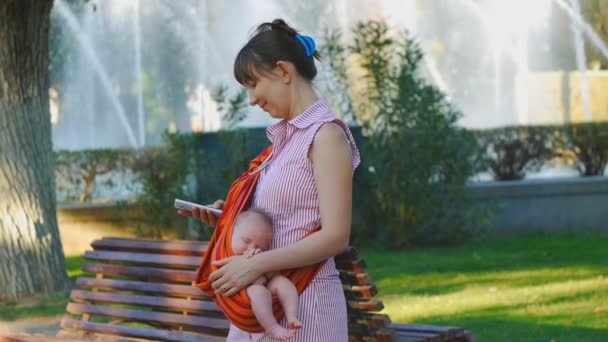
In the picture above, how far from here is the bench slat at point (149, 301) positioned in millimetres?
5176

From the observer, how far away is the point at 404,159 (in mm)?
11133

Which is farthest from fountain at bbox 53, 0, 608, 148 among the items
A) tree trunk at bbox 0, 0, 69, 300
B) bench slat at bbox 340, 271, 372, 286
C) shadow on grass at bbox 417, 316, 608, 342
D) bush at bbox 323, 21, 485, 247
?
bench slat at bbox 340, 271, 372, 286

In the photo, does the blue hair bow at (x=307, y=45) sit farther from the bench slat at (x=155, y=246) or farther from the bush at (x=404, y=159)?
the bush at (x=404, y=159)

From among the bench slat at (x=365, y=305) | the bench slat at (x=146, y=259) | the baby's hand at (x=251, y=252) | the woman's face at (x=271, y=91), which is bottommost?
the bench slat at (x=365, y=305)

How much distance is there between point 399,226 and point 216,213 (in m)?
7.87

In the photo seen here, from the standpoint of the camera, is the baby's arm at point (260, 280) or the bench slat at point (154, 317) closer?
the baby's arm at point (260, 280)

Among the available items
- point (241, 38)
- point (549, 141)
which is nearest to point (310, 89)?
point (549, 141)

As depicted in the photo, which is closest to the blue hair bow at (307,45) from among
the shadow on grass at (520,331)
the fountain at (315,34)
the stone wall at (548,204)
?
the shadow on grass at (520,331)

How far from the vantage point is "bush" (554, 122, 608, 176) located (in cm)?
1329

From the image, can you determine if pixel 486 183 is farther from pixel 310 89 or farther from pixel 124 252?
pixel 310 89

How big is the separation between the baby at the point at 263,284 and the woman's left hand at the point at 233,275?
0.07 feet

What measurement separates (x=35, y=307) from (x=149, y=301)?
334 cm

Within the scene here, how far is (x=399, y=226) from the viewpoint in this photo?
36.9 feet

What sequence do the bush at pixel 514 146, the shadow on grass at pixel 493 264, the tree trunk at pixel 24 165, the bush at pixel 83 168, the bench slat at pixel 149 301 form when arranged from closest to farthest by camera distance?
1. the bench slat at pixel 149 301
2. the tree trunk at pixel 24 165
3. the shadow on grass at pixel 493 264
4. the bush at pixel 83 168
5. the bush at pixel 514 146
